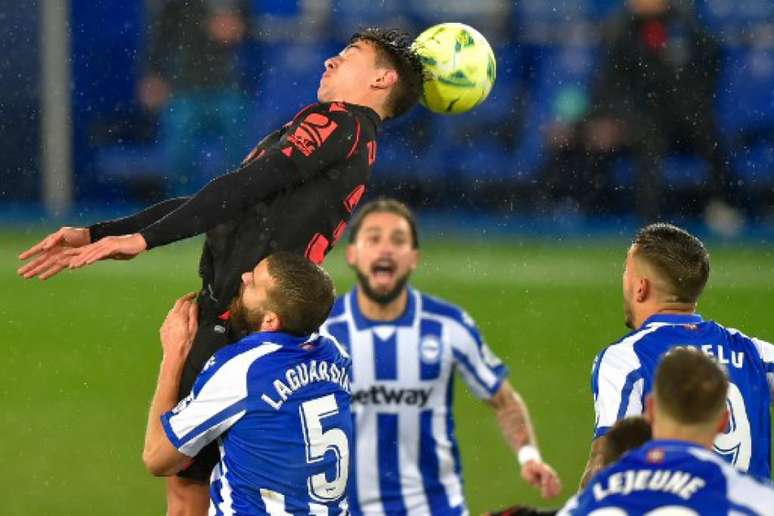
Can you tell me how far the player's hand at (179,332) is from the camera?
580cm

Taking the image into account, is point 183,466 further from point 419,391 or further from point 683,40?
point 683,40

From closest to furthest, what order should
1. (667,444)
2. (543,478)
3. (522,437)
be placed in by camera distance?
(667,444)
(543,478)
(522,437)

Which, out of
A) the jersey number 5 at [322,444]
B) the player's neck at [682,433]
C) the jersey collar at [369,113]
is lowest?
the player's neck at [682,433]

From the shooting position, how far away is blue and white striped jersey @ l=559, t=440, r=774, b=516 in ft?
13.8

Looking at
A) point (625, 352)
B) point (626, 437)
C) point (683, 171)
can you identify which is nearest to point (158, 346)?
point (683, 171)

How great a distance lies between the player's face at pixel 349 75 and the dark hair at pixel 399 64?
4cm

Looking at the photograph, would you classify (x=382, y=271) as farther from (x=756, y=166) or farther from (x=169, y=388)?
(x=756, y=166)

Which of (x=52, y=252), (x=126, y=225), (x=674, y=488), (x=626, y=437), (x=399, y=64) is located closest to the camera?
(x=674, y=488)

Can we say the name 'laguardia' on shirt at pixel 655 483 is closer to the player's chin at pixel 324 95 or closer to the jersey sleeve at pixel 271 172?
the jersey sleeve at pixel 271 172

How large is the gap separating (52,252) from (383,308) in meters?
2.84

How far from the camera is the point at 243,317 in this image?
574 centimetres

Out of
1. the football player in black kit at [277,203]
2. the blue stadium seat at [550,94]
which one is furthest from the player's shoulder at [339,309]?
A: the blue stadium seat at [550,94]

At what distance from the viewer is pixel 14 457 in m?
10.7

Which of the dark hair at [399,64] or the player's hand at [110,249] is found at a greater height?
the dark hair at [399,64]
